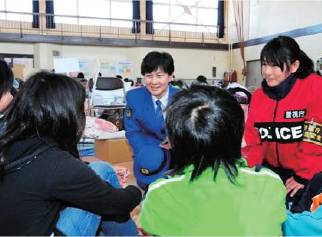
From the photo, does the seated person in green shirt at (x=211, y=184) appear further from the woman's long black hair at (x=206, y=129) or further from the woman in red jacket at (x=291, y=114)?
the woman in red jacket at (x=291, y=114)

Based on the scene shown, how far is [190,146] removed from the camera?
0.84 m

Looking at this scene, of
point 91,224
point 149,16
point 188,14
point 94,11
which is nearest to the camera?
point 91,224

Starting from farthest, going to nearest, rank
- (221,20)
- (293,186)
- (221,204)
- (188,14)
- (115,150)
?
(221,20)
(188,14)
(115,150)
(293,186)
(221,204)

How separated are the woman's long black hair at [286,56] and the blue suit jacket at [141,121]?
620mm

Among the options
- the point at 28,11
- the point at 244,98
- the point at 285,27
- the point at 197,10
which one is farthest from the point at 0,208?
the point at 197,10

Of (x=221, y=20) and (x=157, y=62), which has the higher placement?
(x=221, y=20)

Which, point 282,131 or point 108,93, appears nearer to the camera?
point 282,131

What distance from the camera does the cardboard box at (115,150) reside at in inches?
115

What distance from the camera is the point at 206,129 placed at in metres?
0.80

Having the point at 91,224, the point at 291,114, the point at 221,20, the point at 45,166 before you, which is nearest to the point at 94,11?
the point at 221,20

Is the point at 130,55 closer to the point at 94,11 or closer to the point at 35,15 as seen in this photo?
the point at 94,11

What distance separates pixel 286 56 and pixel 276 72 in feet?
0.30

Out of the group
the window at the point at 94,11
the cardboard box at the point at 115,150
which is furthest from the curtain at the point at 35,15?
the cardboard box at the point at 115,150

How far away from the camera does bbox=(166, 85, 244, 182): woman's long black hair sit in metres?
0.81
